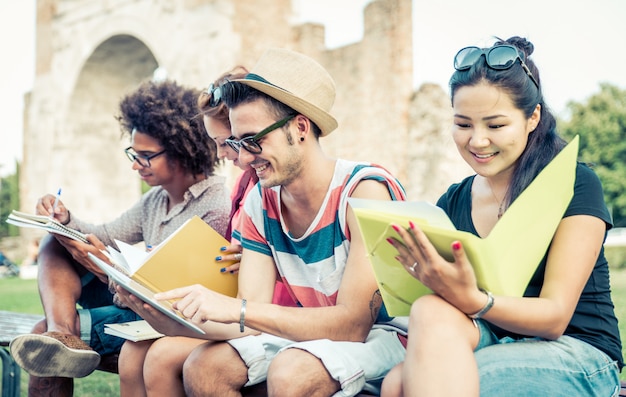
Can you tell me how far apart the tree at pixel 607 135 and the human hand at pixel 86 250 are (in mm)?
28475

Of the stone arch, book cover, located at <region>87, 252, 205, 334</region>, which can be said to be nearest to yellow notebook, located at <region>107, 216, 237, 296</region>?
book cover, located at <region>87, 252, 205, 334</region>

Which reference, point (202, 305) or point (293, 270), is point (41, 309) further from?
point (202, 305)

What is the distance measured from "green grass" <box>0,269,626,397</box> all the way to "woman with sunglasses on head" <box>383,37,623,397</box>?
7.00 feet

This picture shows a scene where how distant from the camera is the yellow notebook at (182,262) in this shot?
232cm

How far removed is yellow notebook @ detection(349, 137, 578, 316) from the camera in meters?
1.58

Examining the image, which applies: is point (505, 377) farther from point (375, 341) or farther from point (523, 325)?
Result: point (375, 341)

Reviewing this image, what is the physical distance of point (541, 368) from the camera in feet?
5.72

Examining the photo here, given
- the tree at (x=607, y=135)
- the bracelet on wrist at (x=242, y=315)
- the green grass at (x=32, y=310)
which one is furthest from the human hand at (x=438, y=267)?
the tree at (x=607, y=135)

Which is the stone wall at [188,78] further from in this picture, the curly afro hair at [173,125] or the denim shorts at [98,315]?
the denim shorts at [98,315]

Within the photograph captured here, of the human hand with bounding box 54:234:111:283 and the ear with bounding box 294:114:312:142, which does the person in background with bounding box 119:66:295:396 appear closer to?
the ear with bounding box 294:114:312:142

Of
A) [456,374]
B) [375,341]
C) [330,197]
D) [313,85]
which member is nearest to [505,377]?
[456,374]

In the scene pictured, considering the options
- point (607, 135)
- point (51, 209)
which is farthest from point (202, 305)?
point (607, 135)

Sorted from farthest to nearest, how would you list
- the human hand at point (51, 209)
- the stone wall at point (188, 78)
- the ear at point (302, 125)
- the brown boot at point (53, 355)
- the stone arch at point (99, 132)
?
the stone arch at point (99, 132)
the stone wall at point (188, 78)
the human hand at point (51, 209)
the brown boot at point (53, 355)
the ear at point (302, 125)

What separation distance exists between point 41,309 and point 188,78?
23.2ft
